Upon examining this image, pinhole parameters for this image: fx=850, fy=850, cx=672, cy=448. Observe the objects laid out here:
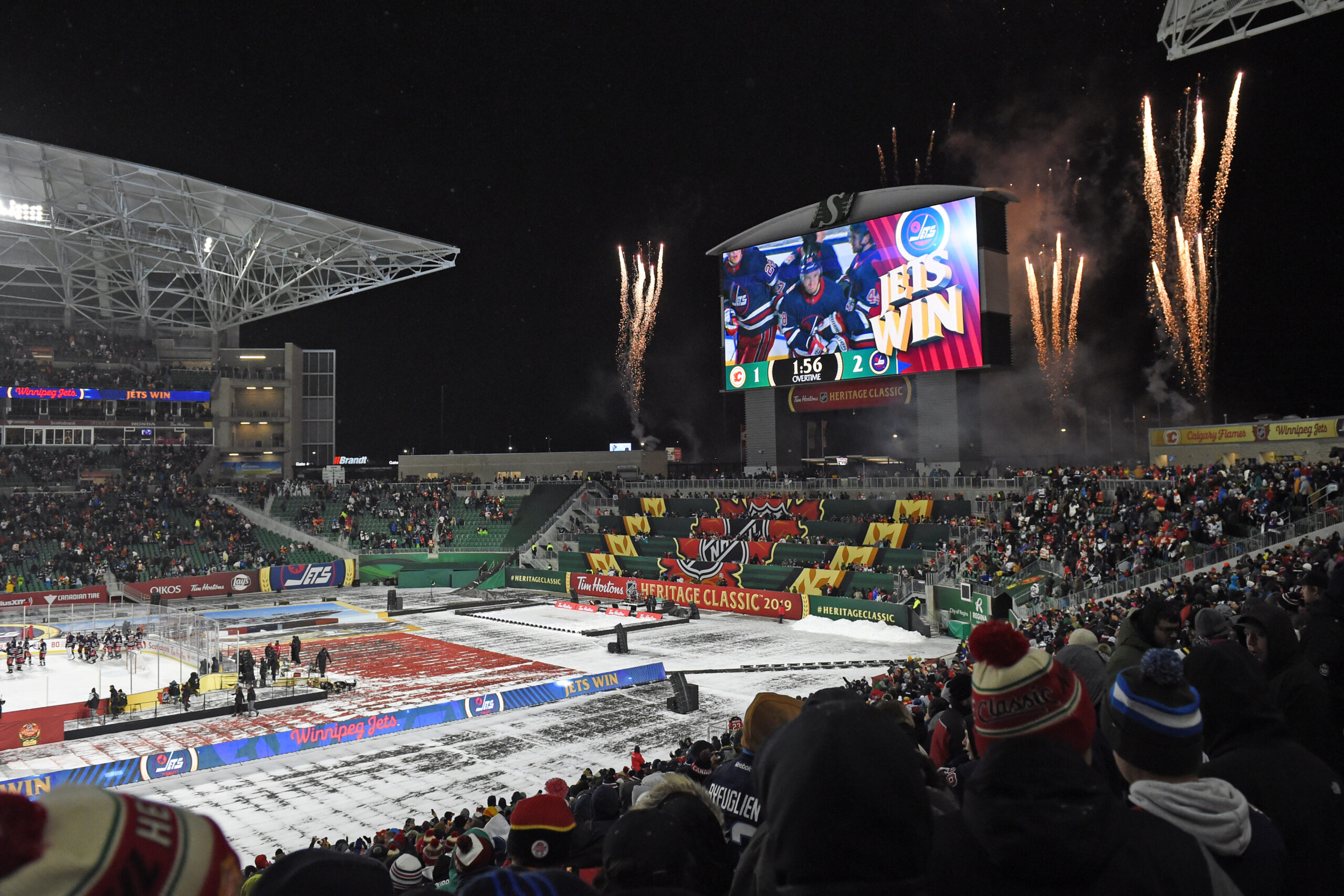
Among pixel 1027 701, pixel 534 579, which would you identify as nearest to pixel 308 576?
pixel 534 579

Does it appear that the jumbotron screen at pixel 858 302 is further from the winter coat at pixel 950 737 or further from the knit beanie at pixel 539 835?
the knit beanie at pixel 539 835

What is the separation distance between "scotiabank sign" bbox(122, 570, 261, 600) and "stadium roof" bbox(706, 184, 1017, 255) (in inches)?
1380

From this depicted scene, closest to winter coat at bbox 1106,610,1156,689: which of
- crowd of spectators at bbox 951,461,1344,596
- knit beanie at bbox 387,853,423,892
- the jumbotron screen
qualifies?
knit beanie at bbox 387,853,423,892

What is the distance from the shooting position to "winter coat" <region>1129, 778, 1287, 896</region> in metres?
2.77

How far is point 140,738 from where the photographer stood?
22219mm

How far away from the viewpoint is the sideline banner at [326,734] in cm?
1698

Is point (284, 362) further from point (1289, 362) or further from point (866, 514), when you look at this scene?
point (1289, 362)

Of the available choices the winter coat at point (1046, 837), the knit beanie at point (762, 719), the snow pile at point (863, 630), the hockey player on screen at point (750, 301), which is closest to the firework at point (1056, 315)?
the hockey player on screen at point (750, 301)

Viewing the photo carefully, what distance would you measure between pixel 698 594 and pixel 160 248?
39835 millimetres

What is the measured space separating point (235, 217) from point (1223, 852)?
57713 mm

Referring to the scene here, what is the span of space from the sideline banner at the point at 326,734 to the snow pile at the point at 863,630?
33.9ft

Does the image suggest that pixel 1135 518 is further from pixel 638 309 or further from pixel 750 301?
pixel 638 309

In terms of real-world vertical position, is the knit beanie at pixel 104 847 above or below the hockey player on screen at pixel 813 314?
below

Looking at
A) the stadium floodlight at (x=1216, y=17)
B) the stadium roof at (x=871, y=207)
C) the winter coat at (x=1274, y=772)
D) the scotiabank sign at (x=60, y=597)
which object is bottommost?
the scotiabank sign at (x=60, y=597)
